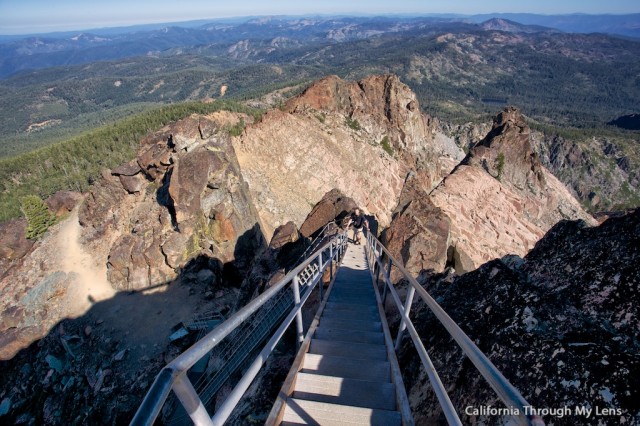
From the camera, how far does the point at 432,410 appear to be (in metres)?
3.80

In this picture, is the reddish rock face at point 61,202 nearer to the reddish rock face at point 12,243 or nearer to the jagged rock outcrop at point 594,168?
the reddish rock face at point 12,243

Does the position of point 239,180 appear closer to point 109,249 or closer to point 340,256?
point 109,249

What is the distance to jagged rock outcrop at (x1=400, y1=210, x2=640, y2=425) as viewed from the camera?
282cm

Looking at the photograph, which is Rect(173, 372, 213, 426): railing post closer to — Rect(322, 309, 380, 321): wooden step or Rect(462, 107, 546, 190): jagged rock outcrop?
Rect(322, 309, 380, 321): wooden step

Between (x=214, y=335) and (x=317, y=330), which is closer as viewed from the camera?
(x=214, y=335)

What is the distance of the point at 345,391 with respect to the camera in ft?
13.3

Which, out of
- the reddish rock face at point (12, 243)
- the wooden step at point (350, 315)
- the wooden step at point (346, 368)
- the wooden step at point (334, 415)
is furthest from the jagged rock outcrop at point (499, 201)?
the reddish rock face at point (12, 243)

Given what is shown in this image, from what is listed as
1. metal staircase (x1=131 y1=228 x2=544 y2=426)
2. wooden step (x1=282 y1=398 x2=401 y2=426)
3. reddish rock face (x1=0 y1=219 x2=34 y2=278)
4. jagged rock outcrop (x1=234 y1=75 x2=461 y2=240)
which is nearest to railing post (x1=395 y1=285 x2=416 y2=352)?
metal staircase (x1=131 y1=228 x2=544 y2=426)

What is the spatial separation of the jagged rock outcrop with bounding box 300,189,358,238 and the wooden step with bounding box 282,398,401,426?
17.7 metres

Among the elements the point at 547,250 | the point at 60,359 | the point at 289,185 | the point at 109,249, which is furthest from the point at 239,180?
the point at 547,250

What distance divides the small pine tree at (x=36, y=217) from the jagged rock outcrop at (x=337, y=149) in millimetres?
17840

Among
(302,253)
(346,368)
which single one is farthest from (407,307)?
(302,253)

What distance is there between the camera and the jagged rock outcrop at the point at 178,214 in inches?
903

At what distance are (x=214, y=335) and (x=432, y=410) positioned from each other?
308 cm
